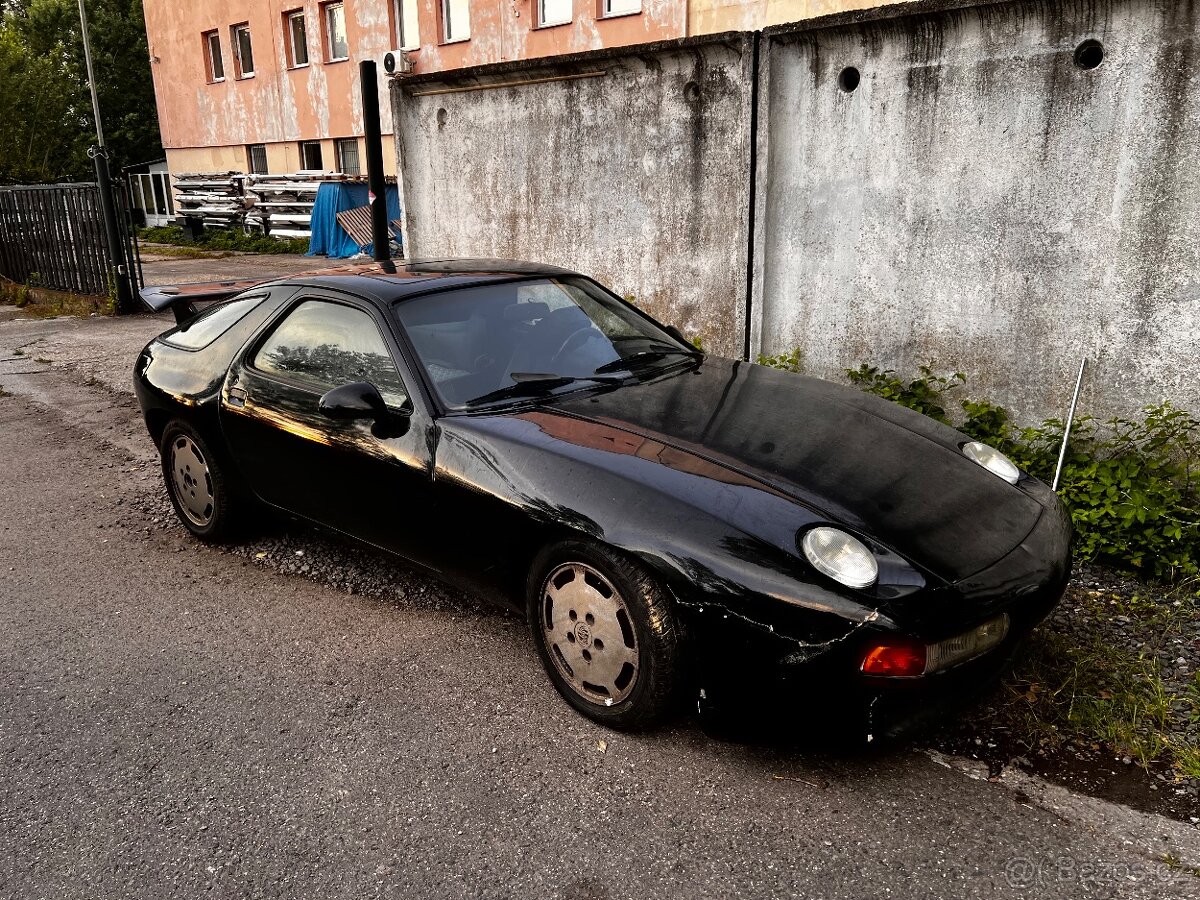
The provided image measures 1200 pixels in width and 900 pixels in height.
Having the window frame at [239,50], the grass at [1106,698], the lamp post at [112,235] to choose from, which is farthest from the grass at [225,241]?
the grass at [1106,698]

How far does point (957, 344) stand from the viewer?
5051mm

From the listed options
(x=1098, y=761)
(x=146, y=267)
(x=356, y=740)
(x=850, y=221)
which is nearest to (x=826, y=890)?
(x=1098, y=761)

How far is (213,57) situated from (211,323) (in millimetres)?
27087

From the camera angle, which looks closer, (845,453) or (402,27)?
(845,453)

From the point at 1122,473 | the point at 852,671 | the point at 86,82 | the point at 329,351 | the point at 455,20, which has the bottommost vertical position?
the point at 1122,473

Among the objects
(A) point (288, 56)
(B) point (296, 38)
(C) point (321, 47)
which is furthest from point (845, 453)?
(B) point (296, 38)

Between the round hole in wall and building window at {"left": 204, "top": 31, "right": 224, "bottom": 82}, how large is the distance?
27739mm

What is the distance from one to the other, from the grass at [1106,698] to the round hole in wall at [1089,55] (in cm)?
269

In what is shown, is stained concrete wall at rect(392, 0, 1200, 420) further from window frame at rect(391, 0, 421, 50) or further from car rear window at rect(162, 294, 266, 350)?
window frame at rect(391, 0, 421, 50)

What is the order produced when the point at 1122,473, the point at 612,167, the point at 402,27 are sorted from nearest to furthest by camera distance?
the point at 1122,473
the point at 612,167
the point at 402,27

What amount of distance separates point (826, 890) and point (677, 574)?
2.91 feet

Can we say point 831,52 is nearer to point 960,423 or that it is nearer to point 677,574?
point 960,423

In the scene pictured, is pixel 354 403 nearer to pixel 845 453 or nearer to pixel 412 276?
pixel 412 276

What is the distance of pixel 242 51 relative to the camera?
2562 cm
